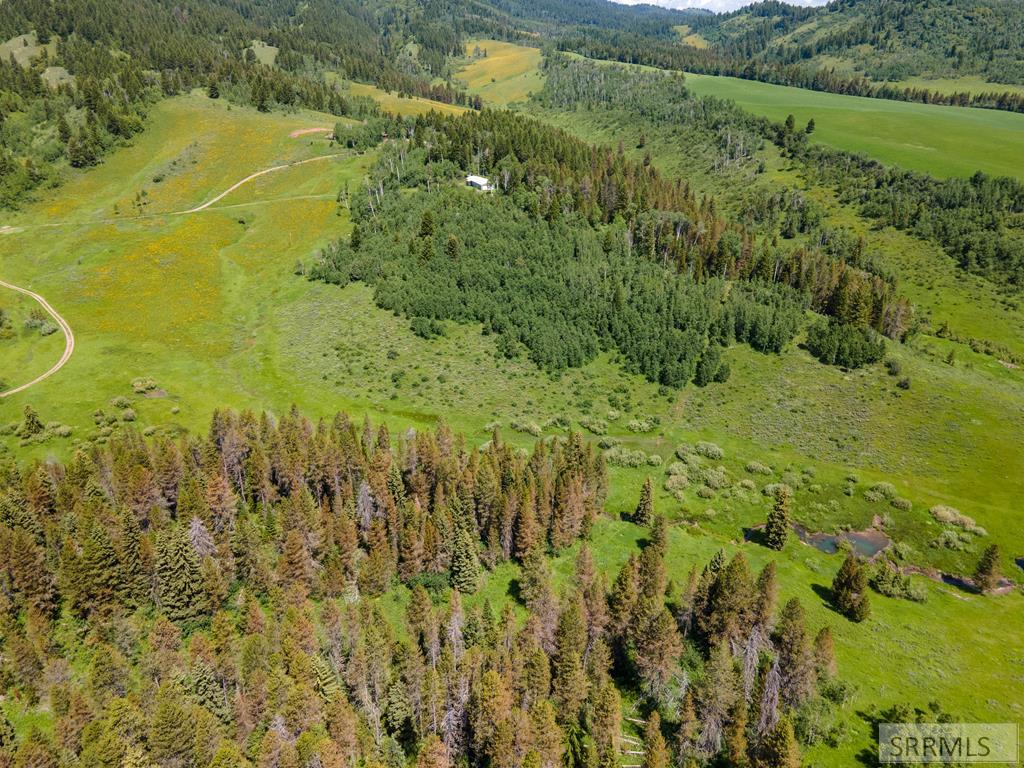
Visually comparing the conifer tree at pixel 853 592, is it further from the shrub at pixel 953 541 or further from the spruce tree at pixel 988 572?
the shrub at pixel 953 541

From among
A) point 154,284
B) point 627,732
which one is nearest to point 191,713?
point 627,732

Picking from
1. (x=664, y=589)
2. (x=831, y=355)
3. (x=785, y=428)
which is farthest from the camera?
(x=831, y=355)

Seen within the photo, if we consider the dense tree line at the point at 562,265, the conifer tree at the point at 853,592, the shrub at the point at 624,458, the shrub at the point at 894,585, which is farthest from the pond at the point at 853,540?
the dense tree line at the point at 562,265

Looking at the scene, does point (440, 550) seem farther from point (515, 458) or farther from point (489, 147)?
point (489, 147)

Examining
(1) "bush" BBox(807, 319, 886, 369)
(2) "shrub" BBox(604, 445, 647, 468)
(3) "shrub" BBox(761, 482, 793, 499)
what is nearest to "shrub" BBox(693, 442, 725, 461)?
(3) "shrub" BBox(761, 482, 793, 499)

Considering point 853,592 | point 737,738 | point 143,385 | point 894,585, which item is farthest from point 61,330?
point 894,585
